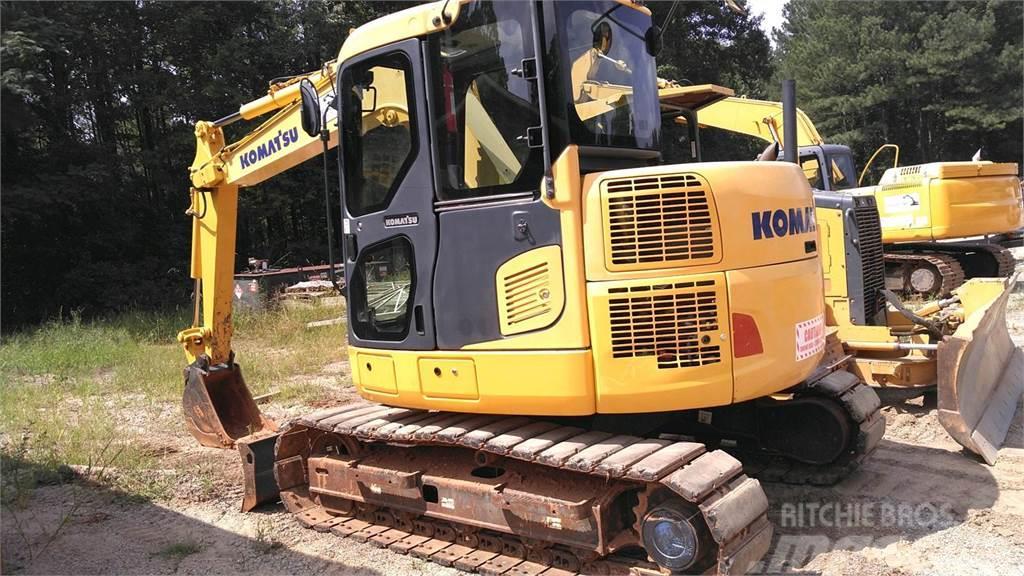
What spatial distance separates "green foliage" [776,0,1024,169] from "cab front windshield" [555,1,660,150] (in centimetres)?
3160

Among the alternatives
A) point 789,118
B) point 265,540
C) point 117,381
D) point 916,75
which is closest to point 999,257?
point 789,118

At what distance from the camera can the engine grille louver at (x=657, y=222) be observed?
11.6 ft

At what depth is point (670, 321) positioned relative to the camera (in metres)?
3.55

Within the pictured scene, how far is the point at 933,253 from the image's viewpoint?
1193 centimetres

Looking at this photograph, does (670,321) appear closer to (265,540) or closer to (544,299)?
(544,299)

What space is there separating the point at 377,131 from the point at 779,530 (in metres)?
3.30

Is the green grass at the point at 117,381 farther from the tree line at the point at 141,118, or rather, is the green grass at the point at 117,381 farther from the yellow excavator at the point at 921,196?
the yellow excavator at the point at 921,196

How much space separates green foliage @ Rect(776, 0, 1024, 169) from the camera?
30.3 m

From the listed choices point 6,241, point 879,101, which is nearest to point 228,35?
point 6,241

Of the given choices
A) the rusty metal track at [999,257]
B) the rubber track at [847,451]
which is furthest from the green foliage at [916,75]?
the rubber track at [847,451]

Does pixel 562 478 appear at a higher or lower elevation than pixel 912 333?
lower

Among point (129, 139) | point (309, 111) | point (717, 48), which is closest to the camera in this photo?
point (309, 111)

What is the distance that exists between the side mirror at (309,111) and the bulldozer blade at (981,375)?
4298mm

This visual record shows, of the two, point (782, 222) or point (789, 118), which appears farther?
point (789, 118)
